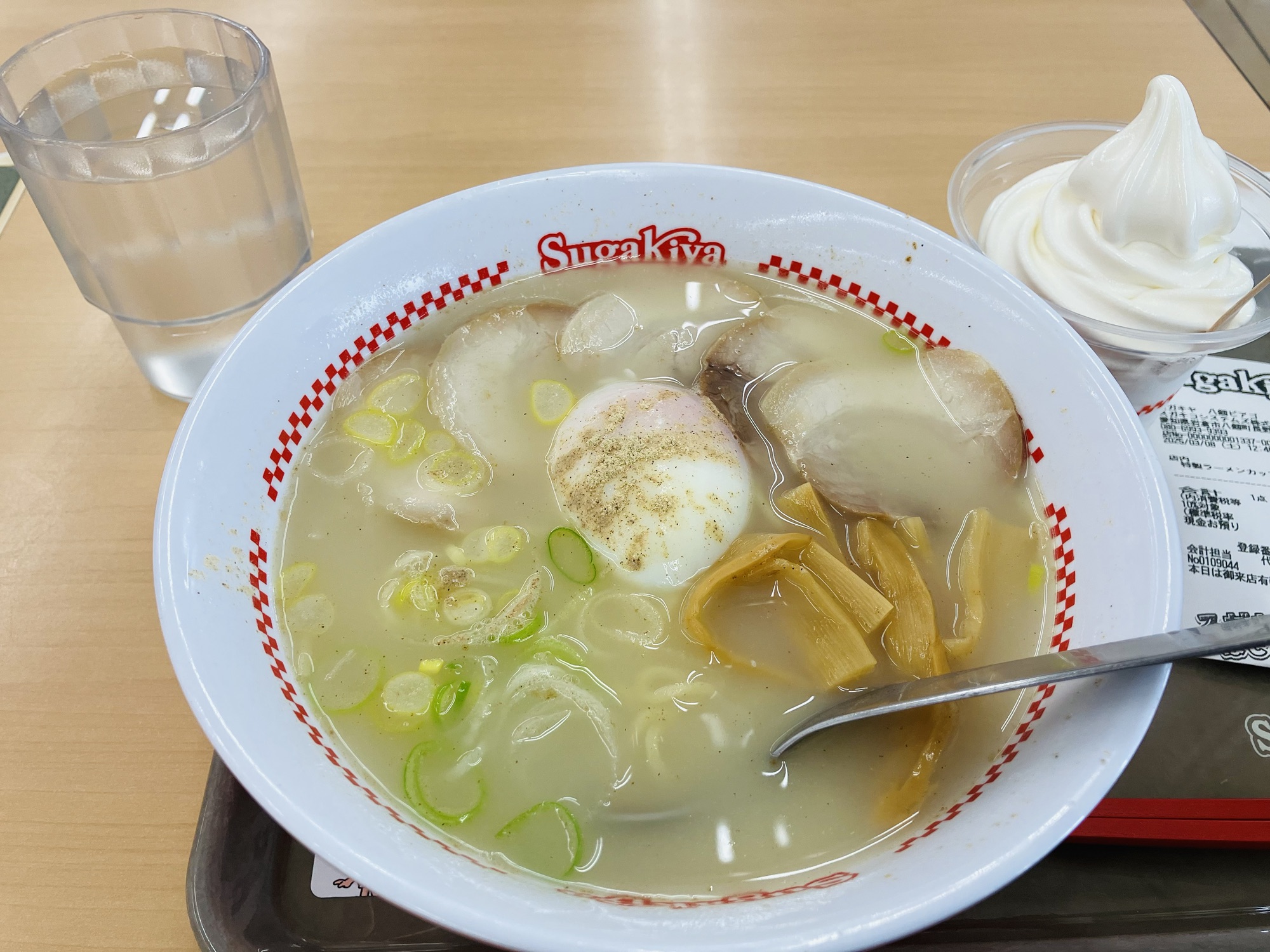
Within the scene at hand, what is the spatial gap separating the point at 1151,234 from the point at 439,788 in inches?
51.0

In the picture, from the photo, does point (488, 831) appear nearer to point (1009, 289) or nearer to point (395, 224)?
point (395, 224)

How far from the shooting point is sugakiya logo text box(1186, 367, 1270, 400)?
1445 mm

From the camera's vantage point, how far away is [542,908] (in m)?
0.72

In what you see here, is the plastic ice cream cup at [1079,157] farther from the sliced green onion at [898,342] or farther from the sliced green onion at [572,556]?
the sliced green onion at [572,556]

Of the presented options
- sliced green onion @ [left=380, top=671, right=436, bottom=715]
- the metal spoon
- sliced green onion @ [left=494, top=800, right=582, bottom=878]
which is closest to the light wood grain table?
sliced green onion @ [left=380, top=671, right=436, bottom=715]

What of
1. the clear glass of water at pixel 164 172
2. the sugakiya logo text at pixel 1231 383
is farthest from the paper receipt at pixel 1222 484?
the clear glass of water at pixel 164 172

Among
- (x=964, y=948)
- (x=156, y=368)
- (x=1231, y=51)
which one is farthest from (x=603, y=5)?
(x=964, y=948)

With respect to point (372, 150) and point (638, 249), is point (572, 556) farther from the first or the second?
point (372, 150)

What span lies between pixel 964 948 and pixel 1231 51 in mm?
2453

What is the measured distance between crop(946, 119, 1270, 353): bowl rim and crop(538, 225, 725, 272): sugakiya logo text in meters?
0.41

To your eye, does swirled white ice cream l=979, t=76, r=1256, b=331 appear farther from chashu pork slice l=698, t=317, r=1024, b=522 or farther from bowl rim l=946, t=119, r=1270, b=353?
chashu pork slice l=698, t=317, r=1024, b=522

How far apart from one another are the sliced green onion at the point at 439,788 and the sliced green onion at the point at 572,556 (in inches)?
11.0

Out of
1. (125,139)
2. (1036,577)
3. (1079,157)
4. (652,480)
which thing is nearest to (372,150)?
Result: (125,139)

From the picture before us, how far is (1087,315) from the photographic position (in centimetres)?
129
